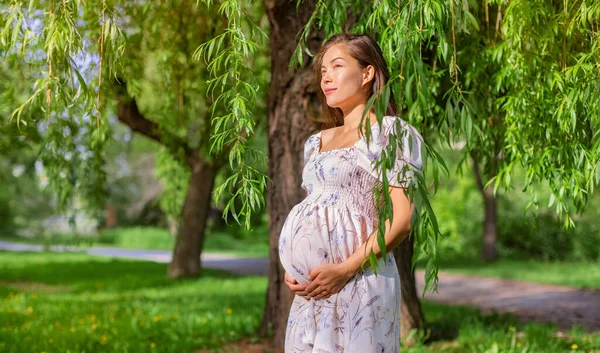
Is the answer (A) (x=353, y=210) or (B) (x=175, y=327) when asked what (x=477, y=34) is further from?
(B) (x=175, y=327)

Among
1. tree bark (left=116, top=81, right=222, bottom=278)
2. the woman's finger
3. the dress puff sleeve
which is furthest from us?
tree bark (left=116, top=81, right=222, bottom=278)

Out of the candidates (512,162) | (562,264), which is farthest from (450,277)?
(512,162)

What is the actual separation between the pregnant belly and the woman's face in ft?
1.38

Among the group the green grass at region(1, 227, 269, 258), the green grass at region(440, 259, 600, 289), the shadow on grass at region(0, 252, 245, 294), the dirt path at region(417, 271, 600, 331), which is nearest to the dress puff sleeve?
the dirt path at region(417, 271, 600, 331)

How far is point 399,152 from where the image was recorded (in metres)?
2.16

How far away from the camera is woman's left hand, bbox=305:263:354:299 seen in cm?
227

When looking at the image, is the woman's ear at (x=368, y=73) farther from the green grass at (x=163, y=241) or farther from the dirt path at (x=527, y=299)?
the green grass at (x=163, y=241)

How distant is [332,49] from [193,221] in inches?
390

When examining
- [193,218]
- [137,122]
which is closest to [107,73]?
[137,122]

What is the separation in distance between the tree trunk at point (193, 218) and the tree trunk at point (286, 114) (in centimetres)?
592

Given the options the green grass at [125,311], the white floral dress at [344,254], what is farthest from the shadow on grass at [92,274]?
the white floral dress at [344,254]

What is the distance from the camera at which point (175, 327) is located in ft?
21.7

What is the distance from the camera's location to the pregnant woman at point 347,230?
227 centimetres

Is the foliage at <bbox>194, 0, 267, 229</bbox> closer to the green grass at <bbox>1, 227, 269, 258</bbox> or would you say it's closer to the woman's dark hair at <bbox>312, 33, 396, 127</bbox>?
the woman's dark hair at <bbox>312, 33, 396, 127</bbox>
